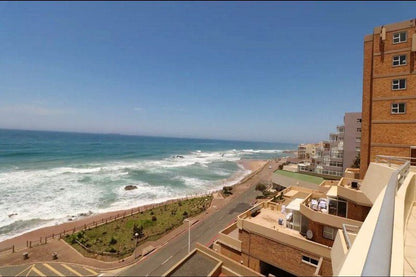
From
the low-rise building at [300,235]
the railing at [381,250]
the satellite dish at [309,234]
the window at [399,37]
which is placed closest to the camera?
the railing at [381,250]

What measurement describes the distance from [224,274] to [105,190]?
41206mm

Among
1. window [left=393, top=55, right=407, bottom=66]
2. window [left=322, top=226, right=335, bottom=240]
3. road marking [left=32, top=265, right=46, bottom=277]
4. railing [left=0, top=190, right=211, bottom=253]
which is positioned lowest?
railing [left=0, top=190, right=211, bottom=253]

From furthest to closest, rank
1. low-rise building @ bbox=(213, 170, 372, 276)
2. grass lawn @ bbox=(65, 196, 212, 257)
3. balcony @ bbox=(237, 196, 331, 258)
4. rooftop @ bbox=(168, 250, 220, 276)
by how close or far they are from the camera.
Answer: grass lawn @ bbox=(65, 196, 212, 257)
balcony @ bbox=(237, 196, 331, 258)
low-rise building @ bbox=(213, 170, 372, 276)
rooftop @ bbox=(168, 250, 220, 276)

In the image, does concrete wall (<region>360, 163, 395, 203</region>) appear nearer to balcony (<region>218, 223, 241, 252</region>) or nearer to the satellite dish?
the satellite dish

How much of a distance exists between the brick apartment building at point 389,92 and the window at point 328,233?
8485 millimetres

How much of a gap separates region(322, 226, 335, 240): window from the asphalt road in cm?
1277

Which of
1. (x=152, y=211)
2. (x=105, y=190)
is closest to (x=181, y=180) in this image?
(x=105, y=190)

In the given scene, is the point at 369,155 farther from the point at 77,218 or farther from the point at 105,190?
the point at 105,190

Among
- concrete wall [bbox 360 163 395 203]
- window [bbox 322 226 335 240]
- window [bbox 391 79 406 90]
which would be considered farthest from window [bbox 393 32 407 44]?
window [bbox 322 226 335 240]

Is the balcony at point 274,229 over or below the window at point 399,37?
below

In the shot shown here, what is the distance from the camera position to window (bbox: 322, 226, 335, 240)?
44.5ft

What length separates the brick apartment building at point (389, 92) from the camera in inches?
642

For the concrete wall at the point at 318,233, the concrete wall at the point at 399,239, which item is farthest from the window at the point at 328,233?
the concrete wall at the point at 399,239

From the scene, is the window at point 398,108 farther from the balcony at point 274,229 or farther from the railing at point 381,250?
the railing at point 381,250
